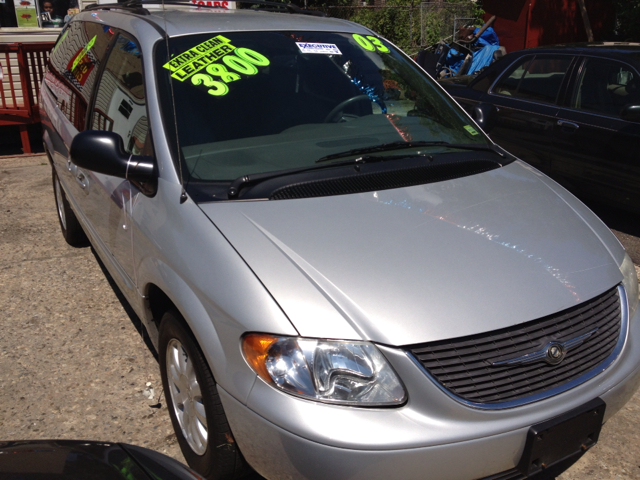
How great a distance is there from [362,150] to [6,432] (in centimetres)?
207

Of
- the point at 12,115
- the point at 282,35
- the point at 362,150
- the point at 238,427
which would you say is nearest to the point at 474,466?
the point at 238,427

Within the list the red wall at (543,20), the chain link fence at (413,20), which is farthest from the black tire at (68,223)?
the chain link fence at (413,20)

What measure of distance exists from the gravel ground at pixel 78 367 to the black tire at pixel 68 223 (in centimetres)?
9

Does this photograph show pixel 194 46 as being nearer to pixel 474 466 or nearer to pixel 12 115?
pixel 474 466

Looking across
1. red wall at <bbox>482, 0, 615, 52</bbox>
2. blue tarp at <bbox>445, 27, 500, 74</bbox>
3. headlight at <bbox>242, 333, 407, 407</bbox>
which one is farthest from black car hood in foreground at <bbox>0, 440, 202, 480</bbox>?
red wall at <bbox>482, 0, 615, 52</bbox>

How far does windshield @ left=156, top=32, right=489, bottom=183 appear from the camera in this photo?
2732 mm

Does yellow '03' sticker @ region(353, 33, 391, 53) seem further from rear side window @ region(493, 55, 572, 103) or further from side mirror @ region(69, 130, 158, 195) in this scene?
rear side window @ region(493, 55, 572, 103)

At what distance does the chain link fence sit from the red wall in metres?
1.30

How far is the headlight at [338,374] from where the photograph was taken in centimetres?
190

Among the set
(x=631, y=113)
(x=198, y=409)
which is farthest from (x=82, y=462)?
(x=631, y=113)

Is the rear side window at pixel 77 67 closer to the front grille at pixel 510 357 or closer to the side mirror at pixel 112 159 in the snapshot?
the side mirror at pixel 112 159

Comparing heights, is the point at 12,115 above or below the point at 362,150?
below

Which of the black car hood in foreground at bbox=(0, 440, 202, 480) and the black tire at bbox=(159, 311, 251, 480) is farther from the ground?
the black car hood in foreground at bbox=(0, 440, 202, 480)

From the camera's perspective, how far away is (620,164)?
5090 mm
